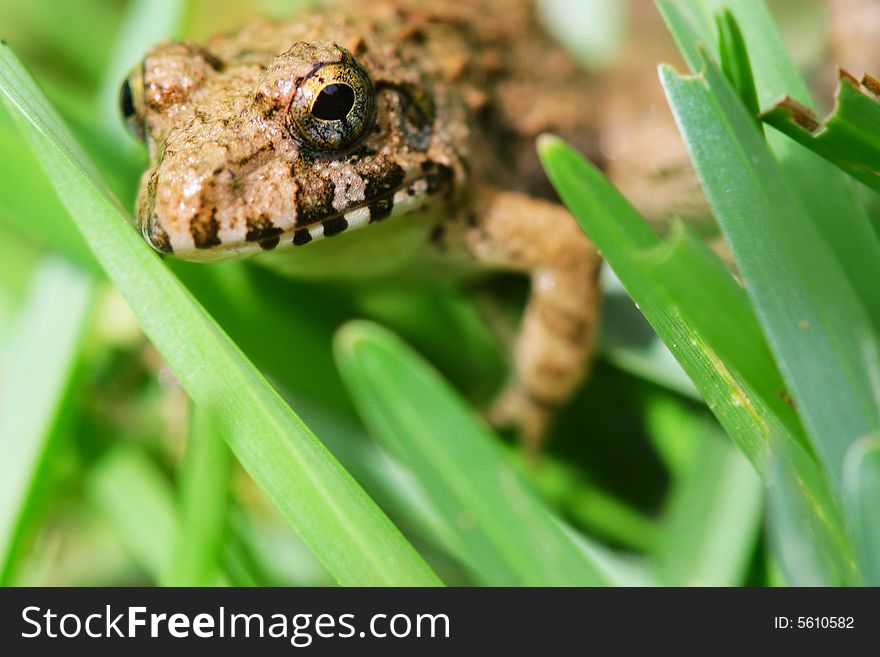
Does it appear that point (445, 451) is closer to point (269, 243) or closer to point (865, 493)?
point (269, 243)

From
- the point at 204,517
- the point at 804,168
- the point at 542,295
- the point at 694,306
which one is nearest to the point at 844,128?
the point at 804,168

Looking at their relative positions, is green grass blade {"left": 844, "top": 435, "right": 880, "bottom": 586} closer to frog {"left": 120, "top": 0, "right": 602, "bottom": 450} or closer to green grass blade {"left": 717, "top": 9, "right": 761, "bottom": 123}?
green grass blade {"left": 717, "top": 9, "right": 761, "bottom": 123}

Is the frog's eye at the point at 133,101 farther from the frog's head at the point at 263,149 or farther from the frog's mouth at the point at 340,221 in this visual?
the frog's mouth at the point at 340,221

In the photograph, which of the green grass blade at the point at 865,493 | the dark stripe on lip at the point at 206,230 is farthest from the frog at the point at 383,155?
the green grass blade at the point at 865,493

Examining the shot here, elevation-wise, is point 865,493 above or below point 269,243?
below

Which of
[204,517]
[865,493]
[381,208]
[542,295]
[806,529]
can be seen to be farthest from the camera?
[542,295]

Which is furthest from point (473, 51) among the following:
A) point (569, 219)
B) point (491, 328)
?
point (491, 328)

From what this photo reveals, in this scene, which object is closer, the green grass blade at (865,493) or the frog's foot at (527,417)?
the green grass blade at (865,493)
